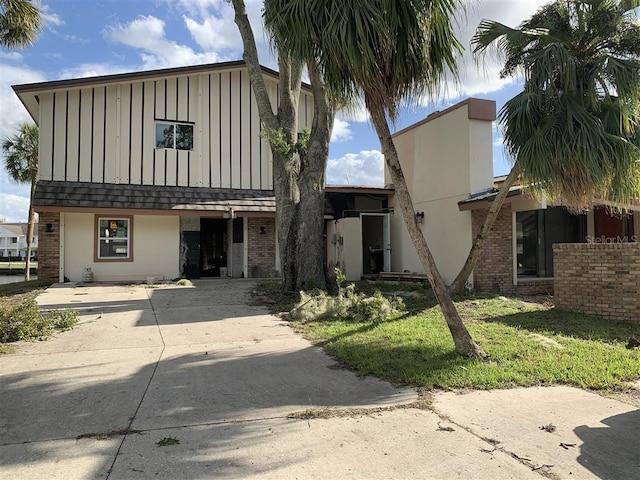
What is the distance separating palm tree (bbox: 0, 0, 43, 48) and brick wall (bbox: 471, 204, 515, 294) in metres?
12.8

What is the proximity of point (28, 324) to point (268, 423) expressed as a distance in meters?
5.32

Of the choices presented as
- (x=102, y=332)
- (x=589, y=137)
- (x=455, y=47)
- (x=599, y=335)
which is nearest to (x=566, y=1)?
(x=589, y=137)

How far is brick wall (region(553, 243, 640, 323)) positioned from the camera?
341 inches

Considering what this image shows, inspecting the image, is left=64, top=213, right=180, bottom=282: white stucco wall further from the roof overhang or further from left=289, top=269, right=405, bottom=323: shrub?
left=289, top=269, right=405, bottom=323: shrub

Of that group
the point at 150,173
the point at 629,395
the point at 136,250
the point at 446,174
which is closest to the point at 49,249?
the point at 136,250

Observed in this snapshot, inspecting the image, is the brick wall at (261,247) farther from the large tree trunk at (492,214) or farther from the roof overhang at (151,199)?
the large tree trunk at (492,214)

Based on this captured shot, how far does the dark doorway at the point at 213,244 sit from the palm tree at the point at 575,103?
44.2 feet

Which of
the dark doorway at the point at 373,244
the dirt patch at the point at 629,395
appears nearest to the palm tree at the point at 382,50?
the dirt patch at the point at 629,395

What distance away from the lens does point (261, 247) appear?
1831 cm

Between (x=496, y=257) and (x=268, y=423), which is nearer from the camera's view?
(x=268, y=423)

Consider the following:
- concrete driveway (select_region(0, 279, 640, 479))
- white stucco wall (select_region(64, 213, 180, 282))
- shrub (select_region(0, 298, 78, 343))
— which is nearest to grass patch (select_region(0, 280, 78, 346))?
shrub (select_region(0, 298, 78, 343))

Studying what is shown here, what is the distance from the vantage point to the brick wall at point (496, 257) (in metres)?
12.9

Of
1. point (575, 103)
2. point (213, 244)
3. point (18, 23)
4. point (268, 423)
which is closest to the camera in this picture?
point (268, 423)

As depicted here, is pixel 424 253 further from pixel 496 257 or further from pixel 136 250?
pixel 136 250
